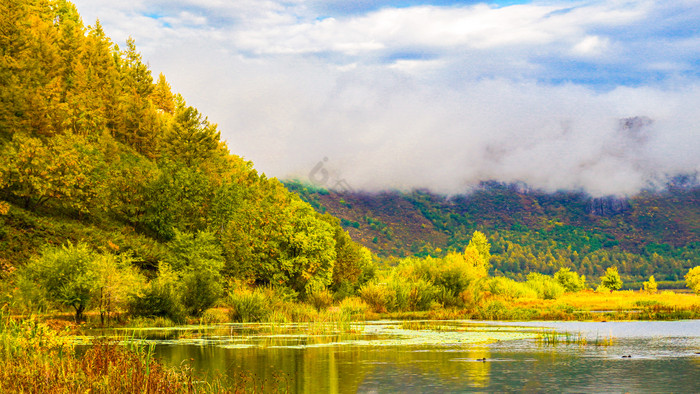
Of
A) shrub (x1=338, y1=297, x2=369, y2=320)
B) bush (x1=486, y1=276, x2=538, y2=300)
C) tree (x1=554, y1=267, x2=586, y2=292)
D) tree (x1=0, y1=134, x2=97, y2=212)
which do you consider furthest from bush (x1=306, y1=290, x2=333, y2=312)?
tree (x1=554, y1=267, x2=586, y2=292)

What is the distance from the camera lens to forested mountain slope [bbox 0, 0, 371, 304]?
76562mm

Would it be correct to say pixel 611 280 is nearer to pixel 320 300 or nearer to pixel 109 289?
pixel 320 300

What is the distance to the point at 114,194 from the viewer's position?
89438 mm

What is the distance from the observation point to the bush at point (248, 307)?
61062mm

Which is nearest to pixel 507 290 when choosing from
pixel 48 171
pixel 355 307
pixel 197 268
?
pixel 355 307

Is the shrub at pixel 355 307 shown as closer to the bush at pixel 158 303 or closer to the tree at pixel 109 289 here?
the bush at pixel 158 303

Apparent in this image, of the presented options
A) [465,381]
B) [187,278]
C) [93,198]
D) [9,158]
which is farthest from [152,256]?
[465,381]

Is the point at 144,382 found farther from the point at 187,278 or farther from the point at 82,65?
the point at 82,65

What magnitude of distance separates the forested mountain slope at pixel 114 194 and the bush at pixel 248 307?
733 centimetres

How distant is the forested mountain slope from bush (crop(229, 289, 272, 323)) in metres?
7.33

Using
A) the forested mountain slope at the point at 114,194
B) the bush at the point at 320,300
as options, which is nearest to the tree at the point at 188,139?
the forested mountain slope at the point at 114,194

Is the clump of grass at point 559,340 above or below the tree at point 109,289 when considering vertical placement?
below

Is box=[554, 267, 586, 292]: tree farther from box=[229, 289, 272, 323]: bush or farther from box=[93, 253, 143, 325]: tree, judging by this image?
box=[93, 253, 143, 325]: tree

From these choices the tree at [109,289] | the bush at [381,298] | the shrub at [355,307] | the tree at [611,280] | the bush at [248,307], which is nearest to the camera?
the tree at [109,289]
